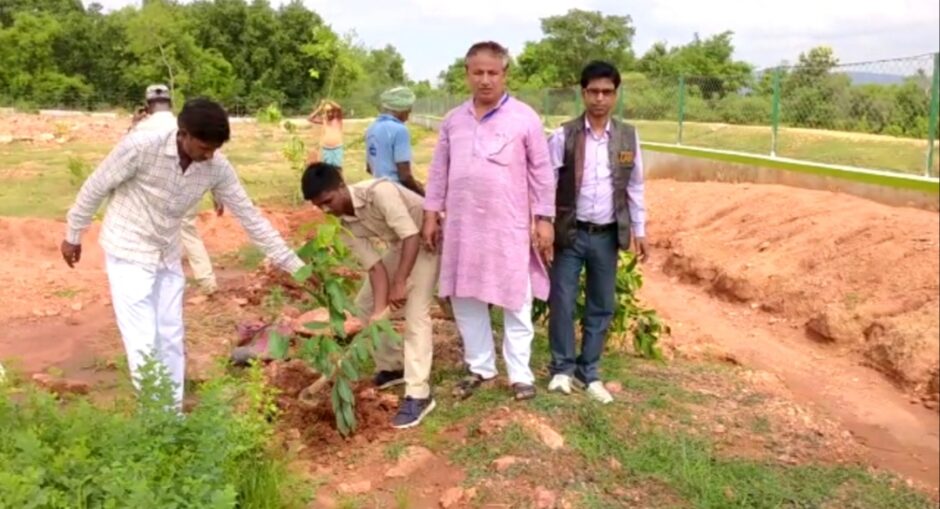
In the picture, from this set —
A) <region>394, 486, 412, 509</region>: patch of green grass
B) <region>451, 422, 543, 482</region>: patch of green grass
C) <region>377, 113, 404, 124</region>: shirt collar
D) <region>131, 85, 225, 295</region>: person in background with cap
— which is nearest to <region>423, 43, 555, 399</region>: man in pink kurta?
<region>451, 422, 543, 482</region>: patch of green grass

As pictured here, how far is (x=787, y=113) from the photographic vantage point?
425 inches

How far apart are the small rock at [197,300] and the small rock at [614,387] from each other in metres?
3.26

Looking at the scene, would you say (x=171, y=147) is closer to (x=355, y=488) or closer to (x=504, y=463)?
(x=355, y=488)

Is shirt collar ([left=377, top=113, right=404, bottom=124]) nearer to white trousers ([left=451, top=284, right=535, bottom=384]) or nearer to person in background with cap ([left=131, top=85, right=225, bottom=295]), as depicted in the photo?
person in background with cap ([left=131, top=85, right=225, bottom=295])

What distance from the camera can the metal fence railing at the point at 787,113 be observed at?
255 inches

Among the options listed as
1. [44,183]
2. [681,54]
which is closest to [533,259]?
[44,183]

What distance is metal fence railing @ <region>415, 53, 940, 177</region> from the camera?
647 centimetres

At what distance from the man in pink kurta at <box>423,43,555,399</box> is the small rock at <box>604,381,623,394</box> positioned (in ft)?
1.58

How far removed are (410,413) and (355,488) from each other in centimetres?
59

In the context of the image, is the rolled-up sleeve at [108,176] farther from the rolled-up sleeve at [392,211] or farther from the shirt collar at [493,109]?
the shirt collar at [493,109]

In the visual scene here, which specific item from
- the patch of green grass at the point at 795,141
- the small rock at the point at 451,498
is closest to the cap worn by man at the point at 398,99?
the patch of green grass at the point at 795,141

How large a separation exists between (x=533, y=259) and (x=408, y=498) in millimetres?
1202

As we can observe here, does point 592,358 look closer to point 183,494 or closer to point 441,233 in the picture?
point 441,233

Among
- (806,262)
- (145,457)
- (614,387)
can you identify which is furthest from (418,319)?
(806,262)
